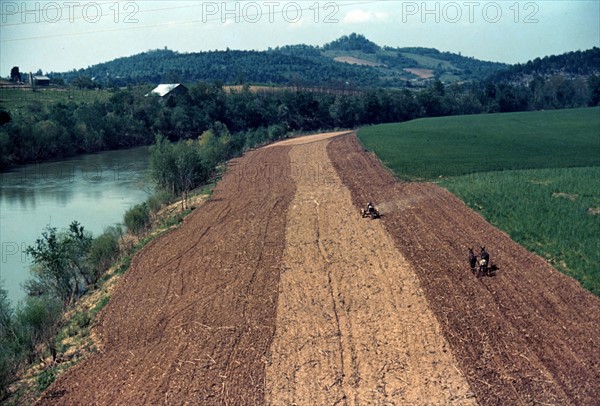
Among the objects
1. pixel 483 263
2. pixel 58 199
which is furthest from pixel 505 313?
pixel 58 199

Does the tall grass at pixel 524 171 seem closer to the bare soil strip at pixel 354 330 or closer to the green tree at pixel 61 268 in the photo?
the bare soil strip at pixel 354 330

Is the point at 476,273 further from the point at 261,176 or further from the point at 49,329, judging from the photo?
the point at 261,176

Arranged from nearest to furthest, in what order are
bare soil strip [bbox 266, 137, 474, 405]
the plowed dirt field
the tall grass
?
bare soil strip [bbox 266, 137, 474, 405], the plowed dirt field, the tall grass

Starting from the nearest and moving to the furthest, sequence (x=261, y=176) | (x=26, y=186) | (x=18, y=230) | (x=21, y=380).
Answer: (x=21, y=380) < (x=18, y=230) < (x=261, y=176) < (x=26, y=186)

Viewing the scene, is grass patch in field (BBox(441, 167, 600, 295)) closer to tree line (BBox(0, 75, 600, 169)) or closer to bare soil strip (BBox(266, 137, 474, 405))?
bare soil strip (BBox(266, 137, 474, 405))

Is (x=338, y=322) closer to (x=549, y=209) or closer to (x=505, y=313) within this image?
(x=505, y=313)

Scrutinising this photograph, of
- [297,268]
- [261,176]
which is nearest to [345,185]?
[261,176]

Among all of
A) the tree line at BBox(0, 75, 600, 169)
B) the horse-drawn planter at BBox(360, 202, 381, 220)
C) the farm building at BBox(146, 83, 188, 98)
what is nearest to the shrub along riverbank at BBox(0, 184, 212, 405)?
the horse-drawn planter at BBox(360, 202, 381, 220)

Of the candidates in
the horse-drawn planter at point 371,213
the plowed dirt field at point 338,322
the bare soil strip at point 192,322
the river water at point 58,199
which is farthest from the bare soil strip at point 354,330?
the river water at point 58,199
